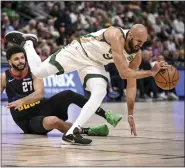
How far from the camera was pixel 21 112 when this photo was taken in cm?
770

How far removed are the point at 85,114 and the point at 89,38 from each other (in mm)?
1004

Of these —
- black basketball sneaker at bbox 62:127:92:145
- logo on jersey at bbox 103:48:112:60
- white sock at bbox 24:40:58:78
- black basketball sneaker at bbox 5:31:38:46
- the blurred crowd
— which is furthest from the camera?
the blurred crowd

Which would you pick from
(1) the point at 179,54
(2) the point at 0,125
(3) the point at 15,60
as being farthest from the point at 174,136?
(1) the point at 179,54

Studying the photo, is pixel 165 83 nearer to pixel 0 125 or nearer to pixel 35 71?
pixel 35 71

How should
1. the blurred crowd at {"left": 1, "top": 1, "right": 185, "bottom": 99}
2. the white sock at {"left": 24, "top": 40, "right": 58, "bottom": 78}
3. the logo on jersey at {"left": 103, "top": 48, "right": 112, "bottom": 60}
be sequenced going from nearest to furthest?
the logo on jersey at {"left": 103, "top": 48, "right": 112, "bottom": 60}, the white sock at {"left": 24, "top": 40, "right": 58, "bottom": 78}, the blurred crowd at {"left": 1, "top": 1, "right": 185, "bottom": 99}

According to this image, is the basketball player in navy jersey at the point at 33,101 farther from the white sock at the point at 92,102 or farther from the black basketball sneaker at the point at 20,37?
the white sock at the point at 92,102

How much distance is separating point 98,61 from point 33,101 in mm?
993

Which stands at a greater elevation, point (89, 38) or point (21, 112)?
point (89, 38)

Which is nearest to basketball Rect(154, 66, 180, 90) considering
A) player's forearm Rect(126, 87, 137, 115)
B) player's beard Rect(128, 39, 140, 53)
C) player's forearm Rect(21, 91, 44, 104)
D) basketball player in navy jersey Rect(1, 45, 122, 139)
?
player's beard Rect(128, 39, 140, 53)

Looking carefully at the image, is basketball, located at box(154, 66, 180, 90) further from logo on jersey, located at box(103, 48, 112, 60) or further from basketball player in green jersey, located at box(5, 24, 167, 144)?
logo on jersey, located at box(103, 48, 112, 60)

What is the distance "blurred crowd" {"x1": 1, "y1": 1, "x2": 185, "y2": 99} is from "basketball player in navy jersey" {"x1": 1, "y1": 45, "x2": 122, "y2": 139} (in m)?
8.66

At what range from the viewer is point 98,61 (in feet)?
24.0

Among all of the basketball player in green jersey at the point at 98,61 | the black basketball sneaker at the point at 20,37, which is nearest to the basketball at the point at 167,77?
the basketball player in green jersey at the point at 98,61

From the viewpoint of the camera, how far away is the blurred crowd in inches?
724
